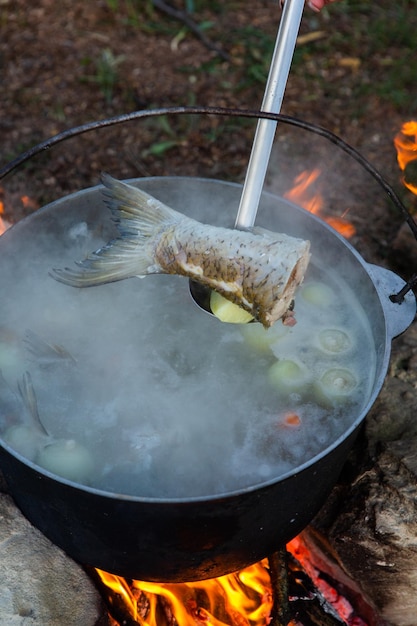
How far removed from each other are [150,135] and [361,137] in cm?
171

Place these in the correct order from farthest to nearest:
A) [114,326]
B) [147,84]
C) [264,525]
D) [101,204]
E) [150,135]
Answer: [147,84]
[150,135]
[101,204]
[114,326]
[264,525]

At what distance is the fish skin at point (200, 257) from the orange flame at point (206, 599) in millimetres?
1284

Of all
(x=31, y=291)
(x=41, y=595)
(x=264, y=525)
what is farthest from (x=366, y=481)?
(x=31, y=291)

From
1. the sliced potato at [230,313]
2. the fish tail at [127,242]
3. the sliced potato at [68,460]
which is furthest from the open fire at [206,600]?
the fish tail at [127,242]

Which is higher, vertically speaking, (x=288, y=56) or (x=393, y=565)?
(x=288, y=56)

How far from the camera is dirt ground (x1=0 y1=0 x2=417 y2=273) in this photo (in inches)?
201

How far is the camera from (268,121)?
2625 mm

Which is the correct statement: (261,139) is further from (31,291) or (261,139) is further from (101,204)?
(31,291)

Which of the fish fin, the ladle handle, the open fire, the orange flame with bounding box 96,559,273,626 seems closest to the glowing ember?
the open fire

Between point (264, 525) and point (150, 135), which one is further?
point (150, 135)

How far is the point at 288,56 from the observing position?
245 centimetres

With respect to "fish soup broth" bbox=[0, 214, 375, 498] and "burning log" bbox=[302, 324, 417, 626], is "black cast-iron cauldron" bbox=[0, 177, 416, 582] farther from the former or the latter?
"burning log" bbox=[302, 324, 417, 626]

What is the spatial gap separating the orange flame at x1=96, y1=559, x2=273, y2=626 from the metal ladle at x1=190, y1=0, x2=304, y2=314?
1.25 metres

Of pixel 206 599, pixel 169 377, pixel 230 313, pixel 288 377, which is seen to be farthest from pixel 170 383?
pixel 206 599
